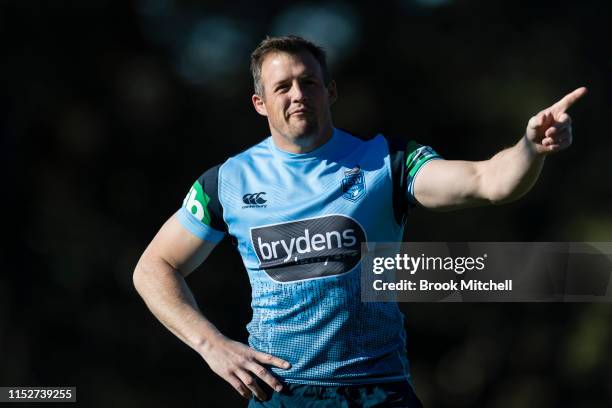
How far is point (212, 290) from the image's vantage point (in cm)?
1269

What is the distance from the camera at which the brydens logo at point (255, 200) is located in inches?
190

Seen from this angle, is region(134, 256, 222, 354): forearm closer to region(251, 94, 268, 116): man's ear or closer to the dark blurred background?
region(251, 94, 268, 116): man's ear

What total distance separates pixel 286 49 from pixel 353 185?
797 millimetres

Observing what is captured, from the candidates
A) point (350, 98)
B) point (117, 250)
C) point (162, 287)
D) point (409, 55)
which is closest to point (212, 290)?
point (117, 250)

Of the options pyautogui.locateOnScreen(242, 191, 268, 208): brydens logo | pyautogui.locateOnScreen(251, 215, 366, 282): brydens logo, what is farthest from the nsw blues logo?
pyautogui.locateOnScreen(242, 191, 268, 208): brydens logo

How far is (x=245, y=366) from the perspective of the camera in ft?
15.1

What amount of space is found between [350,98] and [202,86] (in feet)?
6.46

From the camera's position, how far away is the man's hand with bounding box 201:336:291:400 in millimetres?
4590

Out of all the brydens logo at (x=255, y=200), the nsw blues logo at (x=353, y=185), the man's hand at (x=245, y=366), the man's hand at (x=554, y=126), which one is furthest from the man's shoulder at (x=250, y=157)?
the man's hand at (x=554, y=126)

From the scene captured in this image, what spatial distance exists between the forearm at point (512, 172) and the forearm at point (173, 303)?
4.82 feet

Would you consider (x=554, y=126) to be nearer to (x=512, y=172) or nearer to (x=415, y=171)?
(x=512, y=172)

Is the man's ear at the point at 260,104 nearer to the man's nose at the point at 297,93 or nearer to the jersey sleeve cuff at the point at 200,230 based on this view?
the man's nose at the point at 297,93

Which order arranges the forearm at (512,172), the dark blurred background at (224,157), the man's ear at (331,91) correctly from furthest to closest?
the dark blurred background at (224,157)
the man's ear at (331,91)
the forearm at (512,172)

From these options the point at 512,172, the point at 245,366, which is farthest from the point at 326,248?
the point at 512,172
